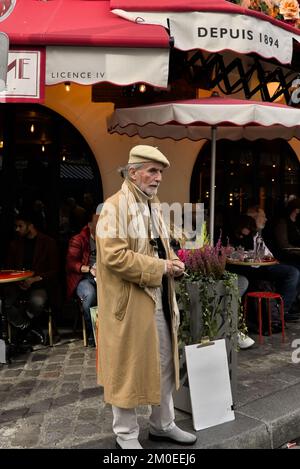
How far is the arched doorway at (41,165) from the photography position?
22.1ft

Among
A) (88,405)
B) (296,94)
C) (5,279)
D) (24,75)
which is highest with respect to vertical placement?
(296,94)

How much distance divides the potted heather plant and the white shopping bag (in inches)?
6.9

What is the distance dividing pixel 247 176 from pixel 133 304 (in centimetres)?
619

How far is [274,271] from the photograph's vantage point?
263 inches

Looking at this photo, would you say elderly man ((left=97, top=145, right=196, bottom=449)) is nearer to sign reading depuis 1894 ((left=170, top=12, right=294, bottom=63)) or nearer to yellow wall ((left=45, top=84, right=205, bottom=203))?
sign reading depuis 1894 ((left=170, top=12, right=294, bottom=63))

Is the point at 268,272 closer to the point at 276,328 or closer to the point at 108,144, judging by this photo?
the point at 276,328

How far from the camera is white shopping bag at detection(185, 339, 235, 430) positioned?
347 centimetres

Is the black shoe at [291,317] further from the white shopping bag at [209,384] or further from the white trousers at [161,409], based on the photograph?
the white trousers at [161,409]

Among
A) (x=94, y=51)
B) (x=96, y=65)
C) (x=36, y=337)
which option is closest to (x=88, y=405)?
Answer: (x=36, y=337)

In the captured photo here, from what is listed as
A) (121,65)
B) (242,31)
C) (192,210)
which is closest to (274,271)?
(192,210)

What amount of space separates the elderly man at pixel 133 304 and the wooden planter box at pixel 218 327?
563mm

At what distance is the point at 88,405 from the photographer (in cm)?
399

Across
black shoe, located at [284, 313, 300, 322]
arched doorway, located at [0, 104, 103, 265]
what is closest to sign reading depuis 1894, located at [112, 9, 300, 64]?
arched doorway, located at [0, 104, 103, 265]
